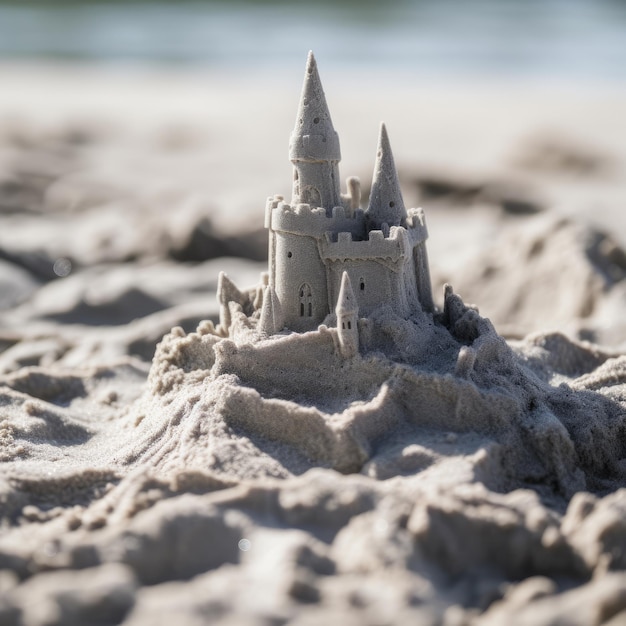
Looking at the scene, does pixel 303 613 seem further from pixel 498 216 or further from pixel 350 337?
pixel 498 216

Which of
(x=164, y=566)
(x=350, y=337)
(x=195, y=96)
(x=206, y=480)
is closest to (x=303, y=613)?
(x=164, y=566)

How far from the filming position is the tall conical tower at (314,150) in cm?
827

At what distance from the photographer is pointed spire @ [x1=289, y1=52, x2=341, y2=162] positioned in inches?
325

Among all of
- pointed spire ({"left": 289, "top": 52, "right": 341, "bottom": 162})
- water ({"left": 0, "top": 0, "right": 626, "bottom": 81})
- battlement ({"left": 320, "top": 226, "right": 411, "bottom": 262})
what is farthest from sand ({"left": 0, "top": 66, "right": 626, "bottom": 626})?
water ({"left": 0, "top": 0, "right": 626, "bottom": 81})

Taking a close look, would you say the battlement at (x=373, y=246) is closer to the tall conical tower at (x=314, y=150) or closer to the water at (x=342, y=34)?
the tall conical tower at (x=314, y=150)

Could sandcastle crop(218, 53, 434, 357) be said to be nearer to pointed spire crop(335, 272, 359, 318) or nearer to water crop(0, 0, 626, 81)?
pointed spire crop(335, 272, 359, 318)

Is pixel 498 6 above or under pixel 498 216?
above

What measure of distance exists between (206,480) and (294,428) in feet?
3.00

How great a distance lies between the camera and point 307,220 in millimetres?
8172

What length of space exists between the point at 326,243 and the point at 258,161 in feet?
54.7

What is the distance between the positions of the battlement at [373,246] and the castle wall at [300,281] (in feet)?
0.72

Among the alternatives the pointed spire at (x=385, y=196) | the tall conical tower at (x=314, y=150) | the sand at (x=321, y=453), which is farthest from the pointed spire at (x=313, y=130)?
the sand at (x=321, y=453)

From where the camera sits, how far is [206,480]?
7105 millimetres

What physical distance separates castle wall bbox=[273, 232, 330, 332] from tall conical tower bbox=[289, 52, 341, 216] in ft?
1.26
